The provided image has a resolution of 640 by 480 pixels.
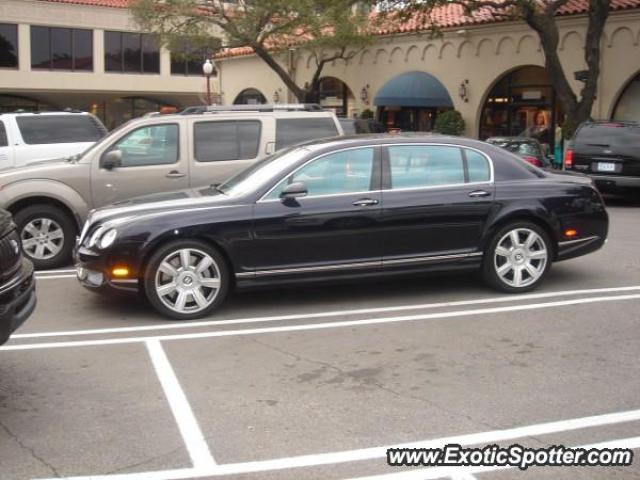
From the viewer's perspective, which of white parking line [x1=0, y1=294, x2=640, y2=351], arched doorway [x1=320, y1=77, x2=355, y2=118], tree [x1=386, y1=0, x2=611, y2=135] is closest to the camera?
white parking line [x1=0, y1=294, x2=640, y2=351]

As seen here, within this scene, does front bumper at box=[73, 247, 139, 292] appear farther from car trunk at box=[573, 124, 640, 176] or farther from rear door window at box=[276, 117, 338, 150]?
car trunk at box=[573, 124, 640, 176]

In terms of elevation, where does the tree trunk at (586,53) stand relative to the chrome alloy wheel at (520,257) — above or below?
above

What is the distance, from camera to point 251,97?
117 ft

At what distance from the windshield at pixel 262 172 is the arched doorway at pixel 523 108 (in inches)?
675

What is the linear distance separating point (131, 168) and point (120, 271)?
2.97 metres

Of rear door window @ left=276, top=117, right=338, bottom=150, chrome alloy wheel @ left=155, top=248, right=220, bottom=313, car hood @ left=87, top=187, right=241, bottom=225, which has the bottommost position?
chrome alloy wheel @ left=155, top=248, right=220, bottom=313

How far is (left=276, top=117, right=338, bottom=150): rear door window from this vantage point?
987 cm

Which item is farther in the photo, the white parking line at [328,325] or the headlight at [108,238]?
the headlight at [108,238]

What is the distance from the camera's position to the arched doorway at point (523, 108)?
2378 centimetres

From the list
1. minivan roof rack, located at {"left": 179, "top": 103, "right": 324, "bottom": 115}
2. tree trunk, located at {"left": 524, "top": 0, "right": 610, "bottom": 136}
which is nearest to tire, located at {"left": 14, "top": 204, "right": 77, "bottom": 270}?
minivan roof rack, located at {"left": 179, "top": 103, "right": 324, "bottom": 115}

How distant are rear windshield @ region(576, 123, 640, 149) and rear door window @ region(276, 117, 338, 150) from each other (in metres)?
7.40

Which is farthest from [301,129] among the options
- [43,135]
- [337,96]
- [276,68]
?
[337,96]

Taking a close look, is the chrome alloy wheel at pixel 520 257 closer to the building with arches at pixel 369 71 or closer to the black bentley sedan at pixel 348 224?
the black bentley sedan at pixel 348 224

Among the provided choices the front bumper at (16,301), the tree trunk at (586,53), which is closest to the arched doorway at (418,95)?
the tree trunk at (586,53)
